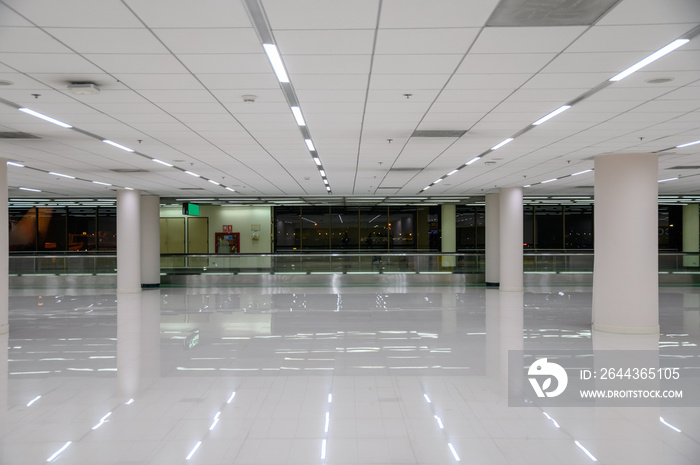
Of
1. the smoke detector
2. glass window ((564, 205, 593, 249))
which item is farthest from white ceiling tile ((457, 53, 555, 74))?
glass window ((564, 205, 593, 249))

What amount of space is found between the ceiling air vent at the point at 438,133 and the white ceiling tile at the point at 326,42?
4.82 m

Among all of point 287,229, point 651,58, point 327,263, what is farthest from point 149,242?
point 651,58

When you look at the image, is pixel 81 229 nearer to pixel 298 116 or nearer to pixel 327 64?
pixel 298 116

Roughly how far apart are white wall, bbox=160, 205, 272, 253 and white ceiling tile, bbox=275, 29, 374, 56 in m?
31.0

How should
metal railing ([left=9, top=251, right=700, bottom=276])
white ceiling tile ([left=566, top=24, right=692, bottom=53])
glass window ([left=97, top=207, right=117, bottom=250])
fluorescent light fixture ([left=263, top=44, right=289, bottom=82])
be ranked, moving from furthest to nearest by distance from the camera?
glass window ([left=97, top=207, right=117, bottom=250]), metal railing ([left=9, top=251, right=700, bottom=276]), fluorescent light fixture ([left=263, top=44, right=289, bottom=82]), white ceiling tile ([left=566, top=24, right=692, bottom=53])

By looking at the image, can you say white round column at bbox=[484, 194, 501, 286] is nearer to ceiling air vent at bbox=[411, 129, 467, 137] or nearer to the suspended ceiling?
the suspended ceiling

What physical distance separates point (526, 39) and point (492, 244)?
20.2m

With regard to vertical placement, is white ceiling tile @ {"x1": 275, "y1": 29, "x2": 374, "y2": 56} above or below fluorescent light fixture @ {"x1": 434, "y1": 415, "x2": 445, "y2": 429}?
above

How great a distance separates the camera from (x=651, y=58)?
20.8ft

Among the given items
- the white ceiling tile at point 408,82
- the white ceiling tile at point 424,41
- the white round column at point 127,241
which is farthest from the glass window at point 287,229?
the white ceiling tile at point 424,41

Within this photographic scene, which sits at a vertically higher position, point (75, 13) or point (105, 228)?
point (75, 13)

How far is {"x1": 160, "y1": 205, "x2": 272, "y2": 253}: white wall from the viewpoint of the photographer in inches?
1433

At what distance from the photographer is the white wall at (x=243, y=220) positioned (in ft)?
119

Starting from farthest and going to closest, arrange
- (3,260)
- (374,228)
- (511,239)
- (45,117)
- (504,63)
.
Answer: (374,228)
(511,239)
(3,260)
(45,117)
(504,63)
